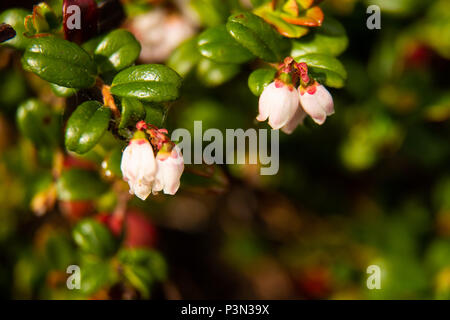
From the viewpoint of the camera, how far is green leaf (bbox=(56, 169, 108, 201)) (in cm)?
197

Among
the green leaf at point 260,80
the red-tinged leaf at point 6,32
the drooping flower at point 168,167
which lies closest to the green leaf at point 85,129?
the drooping flower at point 168,167

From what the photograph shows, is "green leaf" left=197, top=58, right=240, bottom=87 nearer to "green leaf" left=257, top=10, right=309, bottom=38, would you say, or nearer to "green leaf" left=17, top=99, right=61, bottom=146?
"green leaf" left=257, top=10, right=309, bottom=38

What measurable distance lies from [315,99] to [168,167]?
0.45 metres

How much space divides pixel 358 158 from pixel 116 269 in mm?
1353

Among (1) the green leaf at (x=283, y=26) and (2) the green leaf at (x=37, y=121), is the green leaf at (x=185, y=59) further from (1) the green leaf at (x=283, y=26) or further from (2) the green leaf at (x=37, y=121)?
(2) the green leaf at (x=37, y=121)

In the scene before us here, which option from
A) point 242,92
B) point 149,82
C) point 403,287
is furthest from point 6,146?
point 403,287

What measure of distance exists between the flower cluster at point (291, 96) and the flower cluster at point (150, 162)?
0.29 m

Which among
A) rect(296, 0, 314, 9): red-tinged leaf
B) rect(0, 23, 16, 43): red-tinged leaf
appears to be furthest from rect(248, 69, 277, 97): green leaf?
rect(0, 23, 16, 43): red-tinged leaf

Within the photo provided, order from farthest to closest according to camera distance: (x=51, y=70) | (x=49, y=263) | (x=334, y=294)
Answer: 1. (x=334, y=294)
2. (x=49, y=263)
3. (x=51, y=70)

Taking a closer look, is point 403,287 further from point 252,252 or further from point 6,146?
point 6,146

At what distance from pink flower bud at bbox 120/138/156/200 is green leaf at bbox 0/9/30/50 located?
57 centimetres

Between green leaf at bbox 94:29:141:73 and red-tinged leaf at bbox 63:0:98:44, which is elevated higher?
red-tinged leaf at bbox 63:0:98:44

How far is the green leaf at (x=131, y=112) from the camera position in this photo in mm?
1359

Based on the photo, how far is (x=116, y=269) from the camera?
1.94m
